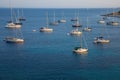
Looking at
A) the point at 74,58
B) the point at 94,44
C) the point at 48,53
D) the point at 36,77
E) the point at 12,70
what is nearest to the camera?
the point at 36,77

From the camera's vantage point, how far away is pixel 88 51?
7731cm

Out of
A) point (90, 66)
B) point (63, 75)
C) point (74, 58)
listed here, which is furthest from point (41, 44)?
point (63, 75)

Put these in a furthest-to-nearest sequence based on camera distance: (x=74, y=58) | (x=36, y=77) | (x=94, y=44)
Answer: (x=94, y=44) → (x=74, y=58) → (x=36, y=77)

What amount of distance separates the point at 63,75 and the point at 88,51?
938 inches

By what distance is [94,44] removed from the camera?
8888 cm

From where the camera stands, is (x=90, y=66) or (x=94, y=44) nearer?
(x=90, y=66)

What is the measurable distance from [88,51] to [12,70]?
79.7 ft

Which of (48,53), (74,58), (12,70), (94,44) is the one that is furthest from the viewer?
(94,44)

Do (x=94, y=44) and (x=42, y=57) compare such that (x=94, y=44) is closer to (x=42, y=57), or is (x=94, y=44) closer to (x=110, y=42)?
(x=110, y=42)

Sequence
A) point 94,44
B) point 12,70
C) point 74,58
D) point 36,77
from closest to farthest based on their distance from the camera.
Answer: point 36,77 → point 12,70 → point 74,58 → point 94,44

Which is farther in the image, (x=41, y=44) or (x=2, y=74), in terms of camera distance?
(x=41, y=44)

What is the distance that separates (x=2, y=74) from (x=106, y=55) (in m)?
26.3

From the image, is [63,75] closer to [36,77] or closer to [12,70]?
[36,77]

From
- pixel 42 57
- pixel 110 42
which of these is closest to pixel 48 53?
pixel 42 57
